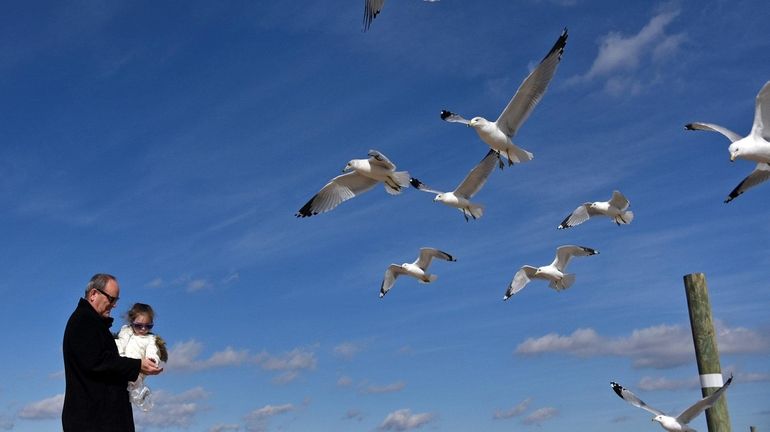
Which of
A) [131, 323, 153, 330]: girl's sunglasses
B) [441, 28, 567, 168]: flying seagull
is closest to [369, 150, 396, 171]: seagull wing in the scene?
[441, 28, 567, 168]: flying seagull

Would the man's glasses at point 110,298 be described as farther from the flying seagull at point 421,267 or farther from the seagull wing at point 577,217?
the seagull wing at point 577,217

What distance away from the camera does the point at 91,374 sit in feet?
11.9

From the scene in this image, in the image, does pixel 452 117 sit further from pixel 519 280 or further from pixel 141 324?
pixel 141 324

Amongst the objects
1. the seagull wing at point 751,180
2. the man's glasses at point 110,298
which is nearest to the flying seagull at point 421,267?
the seagull wing at point 751,180

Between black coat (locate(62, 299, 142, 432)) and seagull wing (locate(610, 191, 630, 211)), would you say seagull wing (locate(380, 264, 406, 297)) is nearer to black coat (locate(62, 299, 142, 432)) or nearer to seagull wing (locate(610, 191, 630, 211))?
seagull wing (locate(610, 191, 630, 211))

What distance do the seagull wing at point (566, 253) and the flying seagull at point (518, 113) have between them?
2686mm

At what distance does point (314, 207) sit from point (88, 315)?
22.1 feet

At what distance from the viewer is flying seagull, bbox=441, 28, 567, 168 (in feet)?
28.6

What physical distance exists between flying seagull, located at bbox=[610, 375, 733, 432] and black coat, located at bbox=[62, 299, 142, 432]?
536 centimetres

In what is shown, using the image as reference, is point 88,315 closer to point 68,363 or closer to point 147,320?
point 68,363

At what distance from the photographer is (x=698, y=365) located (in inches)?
293

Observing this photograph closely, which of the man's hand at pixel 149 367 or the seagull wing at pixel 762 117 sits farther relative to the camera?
the seagull wing at pixel 762 117

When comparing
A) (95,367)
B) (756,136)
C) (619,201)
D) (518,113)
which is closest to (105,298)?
(95,367)

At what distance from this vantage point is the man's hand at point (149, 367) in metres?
3.76
